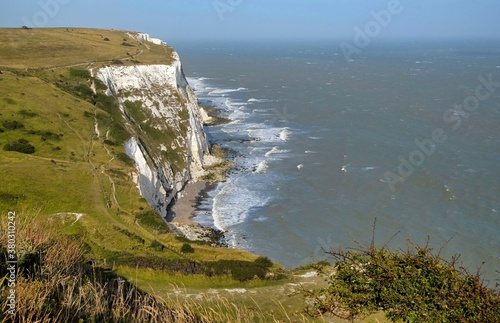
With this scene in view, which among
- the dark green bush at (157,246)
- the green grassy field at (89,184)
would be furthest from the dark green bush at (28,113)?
the dark green bush at (157,246)

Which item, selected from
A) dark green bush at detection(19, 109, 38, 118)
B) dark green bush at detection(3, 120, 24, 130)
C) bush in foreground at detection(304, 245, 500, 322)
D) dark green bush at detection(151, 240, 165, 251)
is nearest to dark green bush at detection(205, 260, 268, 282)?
dark green bush at detection(151, 240, 165, 251)

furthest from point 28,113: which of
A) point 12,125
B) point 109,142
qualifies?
point 109,142

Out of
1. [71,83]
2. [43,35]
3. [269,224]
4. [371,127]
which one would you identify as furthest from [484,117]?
[43,35]

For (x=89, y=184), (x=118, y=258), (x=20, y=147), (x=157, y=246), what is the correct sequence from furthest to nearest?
(x=20, y=147)
(x=89, y=184)
(x=157, y=246)
(x=118, y=258)

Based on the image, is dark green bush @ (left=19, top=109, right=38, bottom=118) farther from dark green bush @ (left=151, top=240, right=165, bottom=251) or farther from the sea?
dark green bush @ (left=151, top=240, right=165, bottom=251)

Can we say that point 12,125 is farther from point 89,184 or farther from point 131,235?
point 131,235
